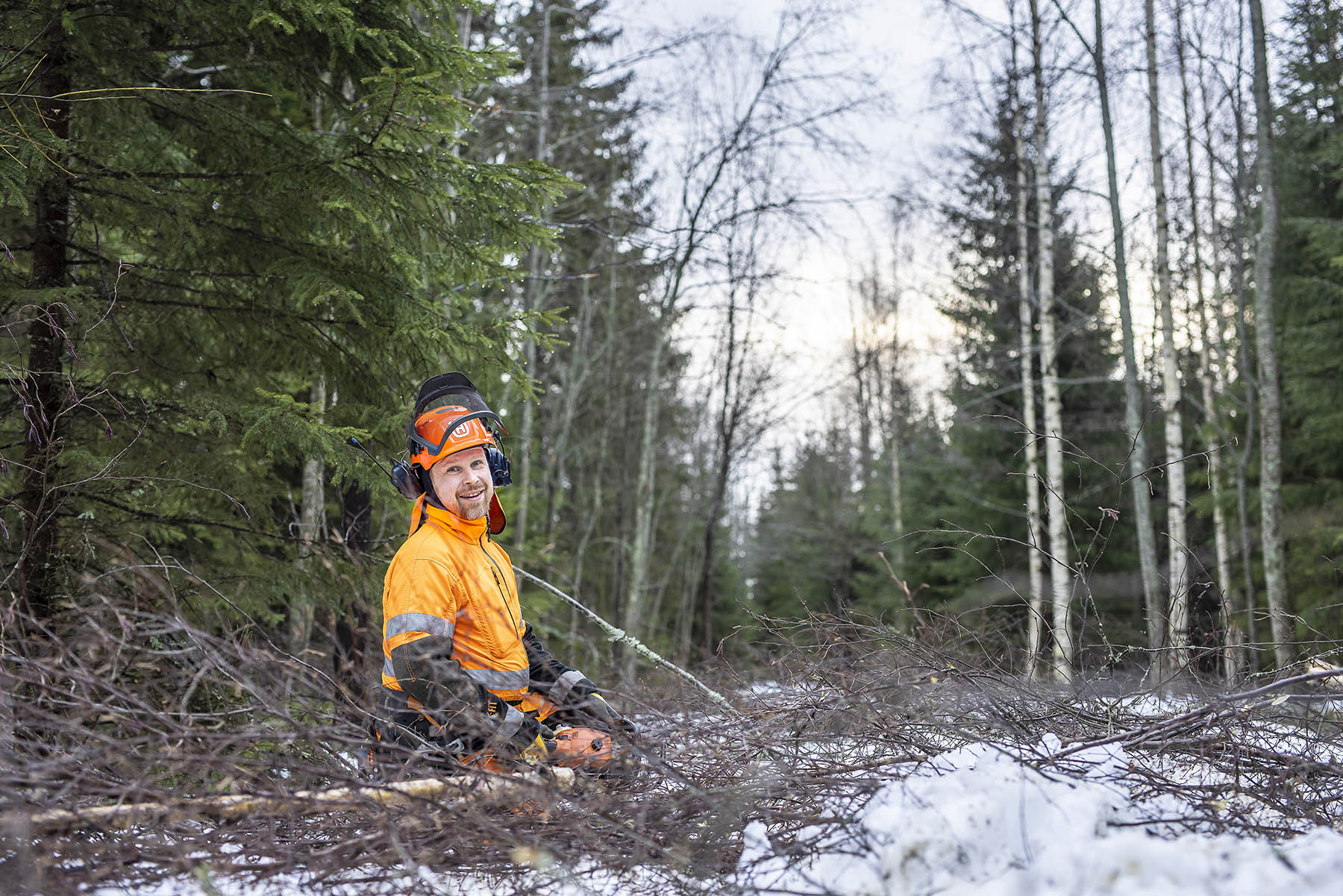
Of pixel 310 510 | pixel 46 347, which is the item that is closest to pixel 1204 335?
pixel 310 510

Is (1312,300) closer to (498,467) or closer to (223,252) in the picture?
(498,467)

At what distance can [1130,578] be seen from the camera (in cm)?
1488

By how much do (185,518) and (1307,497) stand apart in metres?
14.5

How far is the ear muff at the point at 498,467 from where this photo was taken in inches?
149

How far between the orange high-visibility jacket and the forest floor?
1.24ft

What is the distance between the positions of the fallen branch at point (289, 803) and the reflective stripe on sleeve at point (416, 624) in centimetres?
67

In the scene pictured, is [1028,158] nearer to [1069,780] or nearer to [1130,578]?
[1130,578]

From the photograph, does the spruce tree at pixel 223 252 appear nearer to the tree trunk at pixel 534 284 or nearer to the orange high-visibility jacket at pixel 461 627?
the orange high-visibility jacket at pixel 461 627

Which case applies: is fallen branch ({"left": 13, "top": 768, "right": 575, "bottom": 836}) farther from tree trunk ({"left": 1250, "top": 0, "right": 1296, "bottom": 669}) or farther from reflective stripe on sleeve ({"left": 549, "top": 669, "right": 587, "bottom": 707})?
tree trunk ({"left": 1250, "top": 0, "right": 1296, "bottom": 669})

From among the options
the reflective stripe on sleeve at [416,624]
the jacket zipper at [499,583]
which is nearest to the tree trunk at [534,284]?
the jacket zipper at [499,583]

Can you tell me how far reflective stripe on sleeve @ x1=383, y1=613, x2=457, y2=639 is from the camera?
3.16 metres

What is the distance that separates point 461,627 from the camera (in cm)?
343

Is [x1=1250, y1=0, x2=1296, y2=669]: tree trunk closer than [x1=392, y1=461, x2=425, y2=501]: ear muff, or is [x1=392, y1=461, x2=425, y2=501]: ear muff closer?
[x1=392, y1=461, x2=425, y2=501]: ear muff

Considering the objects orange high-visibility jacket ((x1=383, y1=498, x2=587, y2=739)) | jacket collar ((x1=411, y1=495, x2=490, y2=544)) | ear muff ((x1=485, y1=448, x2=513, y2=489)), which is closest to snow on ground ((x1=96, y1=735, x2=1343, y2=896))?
orange high-visibility jacket ((x1=383, y1=498, x2=587, y2=739))
